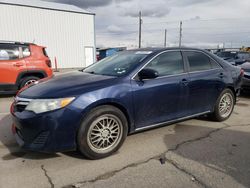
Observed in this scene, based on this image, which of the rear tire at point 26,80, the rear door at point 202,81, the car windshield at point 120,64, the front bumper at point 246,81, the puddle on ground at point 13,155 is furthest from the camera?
the front bumper at point 246,81

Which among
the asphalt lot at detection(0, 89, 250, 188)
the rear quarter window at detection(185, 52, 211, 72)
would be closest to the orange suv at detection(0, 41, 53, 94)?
the asphalt lot at detection(0, 89, 250, 188)

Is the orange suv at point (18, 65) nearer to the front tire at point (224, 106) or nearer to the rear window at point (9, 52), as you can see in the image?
the rear window at point (9, 52)

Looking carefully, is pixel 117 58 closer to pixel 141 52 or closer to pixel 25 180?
pixel 141 52

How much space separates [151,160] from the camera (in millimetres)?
3139

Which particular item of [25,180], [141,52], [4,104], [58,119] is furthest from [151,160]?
[4,104]

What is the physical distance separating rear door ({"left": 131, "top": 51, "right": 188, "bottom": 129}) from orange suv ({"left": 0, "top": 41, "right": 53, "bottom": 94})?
4.86 m

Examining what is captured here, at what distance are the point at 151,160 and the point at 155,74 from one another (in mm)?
1277

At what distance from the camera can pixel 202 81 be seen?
422 cm

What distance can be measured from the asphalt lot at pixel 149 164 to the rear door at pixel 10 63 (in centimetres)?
325

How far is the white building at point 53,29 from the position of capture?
20000mm

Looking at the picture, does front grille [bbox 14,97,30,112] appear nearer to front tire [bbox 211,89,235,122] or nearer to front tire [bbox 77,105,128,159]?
front tire [bbox 77,105,128,159]

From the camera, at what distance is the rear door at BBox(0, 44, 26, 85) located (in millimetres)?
6832

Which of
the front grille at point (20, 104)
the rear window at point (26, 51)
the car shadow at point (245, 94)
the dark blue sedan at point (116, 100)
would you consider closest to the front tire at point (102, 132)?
the dark blue sedan at point (116, 100)

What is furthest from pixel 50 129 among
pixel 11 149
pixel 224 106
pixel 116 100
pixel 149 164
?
pixel 224 106
